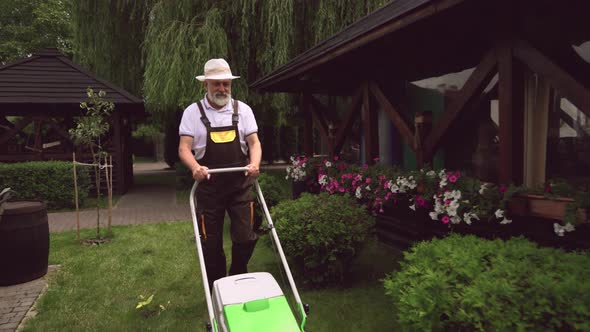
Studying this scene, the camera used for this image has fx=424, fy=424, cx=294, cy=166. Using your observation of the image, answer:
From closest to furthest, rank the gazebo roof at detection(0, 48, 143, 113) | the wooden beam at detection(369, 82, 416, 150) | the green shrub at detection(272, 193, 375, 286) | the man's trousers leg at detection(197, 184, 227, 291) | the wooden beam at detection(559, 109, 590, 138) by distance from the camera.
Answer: the man's trousers leg at detection(197, 184, 227, 291)
the wooden beam at detection(559, 109, 590, 138)
the green shrub at detection(272, 193, 375, 286)
the wooden beam at detection(369, 82, 416, 150)
the gazebo roof at detection(0, 48, 143, 113)

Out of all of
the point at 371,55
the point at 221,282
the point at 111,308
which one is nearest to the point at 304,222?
the point at 221,282

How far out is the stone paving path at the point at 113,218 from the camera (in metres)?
4.19

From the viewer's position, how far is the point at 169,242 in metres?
6.84

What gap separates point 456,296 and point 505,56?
8.25 feet

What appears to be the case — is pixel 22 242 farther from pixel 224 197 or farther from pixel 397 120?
pixel 397 120

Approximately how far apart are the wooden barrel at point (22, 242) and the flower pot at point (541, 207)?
5.10m

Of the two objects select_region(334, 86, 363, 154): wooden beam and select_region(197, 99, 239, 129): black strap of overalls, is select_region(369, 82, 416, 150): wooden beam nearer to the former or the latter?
select_region(334, 86, 363, 154): wooden beam

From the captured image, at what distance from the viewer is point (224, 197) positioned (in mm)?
3514

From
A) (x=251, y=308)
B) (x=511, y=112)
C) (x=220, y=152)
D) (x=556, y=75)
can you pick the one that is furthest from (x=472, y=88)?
(x=251, y=308)

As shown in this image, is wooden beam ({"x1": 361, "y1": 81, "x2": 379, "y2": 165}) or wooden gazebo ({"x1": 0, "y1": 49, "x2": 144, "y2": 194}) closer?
wooden beam ({"x1": 361, "y1": 81, "x2": 379, "y2": 165})

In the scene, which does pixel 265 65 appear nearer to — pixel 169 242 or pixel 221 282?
pixel 169 242

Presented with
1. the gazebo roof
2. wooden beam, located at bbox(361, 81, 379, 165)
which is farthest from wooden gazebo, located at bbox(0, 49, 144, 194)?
wooden beam, located at bbox(361, 81, 379, 165)

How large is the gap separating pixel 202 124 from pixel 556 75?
2836 mm

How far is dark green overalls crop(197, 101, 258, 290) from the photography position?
3.45m
